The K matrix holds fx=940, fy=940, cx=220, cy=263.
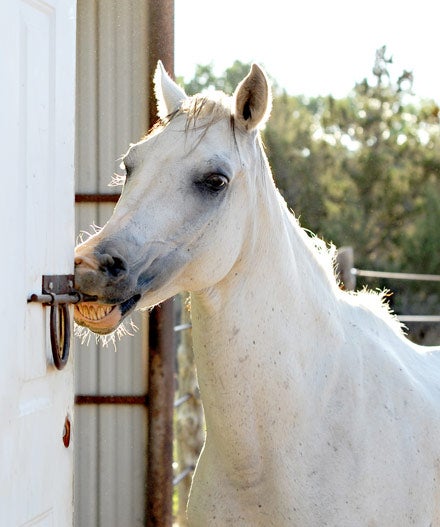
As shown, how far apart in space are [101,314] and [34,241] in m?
0.28

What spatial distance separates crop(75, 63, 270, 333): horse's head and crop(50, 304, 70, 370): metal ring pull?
0.22ft

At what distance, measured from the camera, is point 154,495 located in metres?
4.41

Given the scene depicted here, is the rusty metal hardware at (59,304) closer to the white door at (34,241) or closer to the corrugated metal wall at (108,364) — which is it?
the white door at (34,241)

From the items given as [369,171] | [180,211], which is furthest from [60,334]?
[369,171]

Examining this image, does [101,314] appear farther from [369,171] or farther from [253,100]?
[369,171]

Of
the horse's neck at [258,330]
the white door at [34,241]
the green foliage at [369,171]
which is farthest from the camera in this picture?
the green foliage at [369,171]

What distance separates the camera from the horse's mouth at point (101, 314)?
2.50 meters

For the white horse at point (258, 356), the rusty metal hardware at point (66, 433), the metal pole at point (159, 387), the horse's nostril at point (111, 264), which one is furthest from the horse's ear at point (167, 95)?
the metal pole at point (159, 387)

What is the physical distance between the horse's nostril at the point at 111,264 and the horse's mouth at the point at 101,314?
0.32 ft

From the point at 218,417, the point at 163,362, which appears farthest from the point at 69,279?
the point at 163,362

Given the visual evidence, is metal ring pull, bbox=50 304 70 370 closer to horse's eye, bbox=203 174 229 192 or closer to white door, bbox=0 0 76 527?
white door, bbox=0 0 76 527

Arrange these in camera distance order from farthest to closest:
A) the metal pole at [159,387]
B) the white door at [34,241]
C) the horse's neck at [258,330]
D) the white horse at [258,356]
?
the metal pole at [159,387], the horse's neck at [258,330], the white horse at [258,356], the white door at [34,241]

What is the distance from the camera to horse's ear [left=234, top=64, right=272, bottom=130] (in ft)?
9.09

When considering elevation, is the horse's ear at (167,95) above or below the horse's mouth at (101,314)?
above
